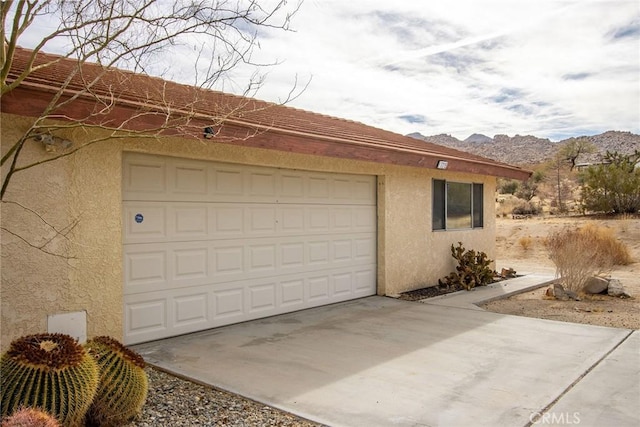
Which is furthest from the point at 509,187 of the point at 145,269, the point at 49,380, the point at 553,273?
the point at 49,380

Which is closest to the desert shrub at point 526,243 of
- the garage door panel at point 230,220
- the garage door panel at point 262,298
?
the garage door panel at point 230,220

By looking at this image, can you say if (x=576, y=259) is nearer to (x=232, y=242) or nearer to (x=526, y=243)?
(x=232, y=242)

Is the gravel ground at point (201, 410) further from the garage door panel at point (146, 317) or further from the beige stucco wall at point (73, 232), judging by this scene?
the garage door panel at point (146, 317)

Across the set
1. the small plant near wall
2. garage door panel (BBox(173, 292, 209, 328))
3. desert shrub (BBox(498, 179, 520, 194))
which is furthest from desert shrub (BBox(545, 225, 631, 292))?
desert shrub (BBox(498, 179, 520, 194))

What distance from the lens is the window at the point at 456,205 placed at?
1159cm

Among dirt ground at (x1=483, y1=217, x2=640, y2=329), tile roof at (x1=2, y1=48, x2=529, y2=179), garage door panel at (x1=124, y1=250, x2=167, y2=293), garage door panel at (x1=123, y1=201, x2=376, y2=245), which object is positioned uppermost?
tile roof at (x1=2, y1=48, x2=529, y2=179)

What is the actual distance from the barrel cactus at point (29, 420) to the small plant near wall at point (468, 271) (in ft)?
30.2

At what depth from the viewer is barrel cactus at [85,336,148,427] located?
401 centimetres

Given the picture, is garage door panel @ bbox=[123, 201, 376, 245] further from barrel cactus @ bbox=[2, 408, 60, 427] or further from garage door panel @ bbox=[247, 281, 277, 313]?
barrel cactus @ bbox=[2, 408, 60, 427]

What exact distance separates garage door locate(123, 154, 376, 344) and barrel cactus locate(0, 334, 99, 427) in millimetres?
2658

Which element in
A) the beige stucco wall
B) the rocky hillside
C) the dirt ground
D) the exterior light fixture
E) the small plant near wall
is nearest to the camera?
the beige stucco wall

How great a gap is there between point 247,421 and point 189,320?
3.04m

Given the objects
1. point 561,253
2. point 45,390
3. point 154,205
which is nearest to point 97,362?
point 45,390

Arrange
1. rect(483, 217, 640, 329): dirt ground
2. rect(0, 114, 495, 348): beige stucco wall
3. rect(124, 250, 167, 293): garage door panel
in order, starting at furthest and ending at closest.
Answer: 1. rect(483, 217, 640, 329): dirt ground
2. rect(124, 250, 167, 293): garage door panel
3. rect(0, 114, 495, 348): beige stucco wall
